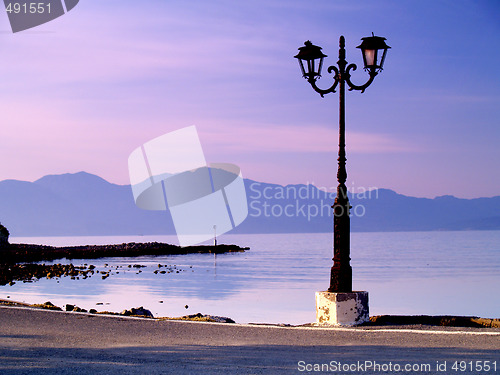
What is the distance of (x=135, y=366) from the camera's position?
9453mm

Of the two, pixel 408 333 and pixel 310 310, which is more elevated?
pixel 408 333

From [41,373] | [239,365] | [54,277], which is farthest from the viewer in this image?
[54,277]

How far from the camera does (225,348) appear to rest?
36.3 feet

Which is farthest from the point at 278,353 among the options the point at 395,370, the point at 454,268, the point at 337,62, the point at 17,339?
the point at 454,268

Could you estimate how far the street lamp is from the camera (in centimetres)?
1433

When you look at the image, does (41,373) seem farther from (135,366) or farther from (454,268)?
(454,268)

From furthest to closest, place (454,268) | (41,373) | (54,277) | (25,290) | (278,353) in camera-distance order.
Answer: (454,268), (54,277), (25,290), (278,353), (41,373)

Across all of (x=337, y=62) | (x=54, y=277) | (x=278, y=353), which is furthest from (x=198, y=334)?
(x=54, y=277)

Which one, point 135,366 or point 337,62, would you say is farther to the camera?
point 337,62

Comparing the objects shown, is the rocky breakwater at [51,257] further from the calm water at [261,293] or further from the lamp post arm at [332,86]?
the lamp post arm at [332,86]

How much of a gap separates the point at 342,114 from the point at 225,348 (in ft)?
19.8

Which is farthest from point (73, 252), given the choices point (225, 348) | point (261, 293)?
point (225, 348)

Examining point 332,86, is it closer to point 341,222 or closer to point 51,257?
point 341,222

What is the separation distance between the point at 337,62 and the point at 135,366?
26.8 ft
